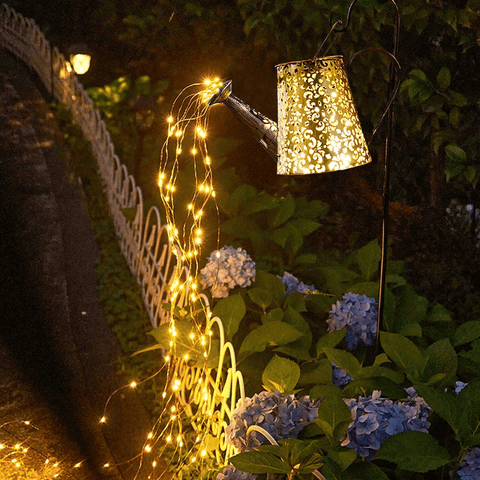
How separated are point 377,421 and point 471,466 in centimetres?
28

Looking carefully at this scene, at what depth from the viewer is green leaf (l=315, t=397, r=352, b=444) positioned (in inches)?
77.5

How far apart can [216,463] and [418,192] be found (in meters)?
2.87

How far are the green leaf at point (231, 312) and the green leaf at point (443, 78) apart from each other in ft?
5.92

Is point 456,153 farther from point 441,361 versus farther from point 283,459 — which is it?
point 283,459

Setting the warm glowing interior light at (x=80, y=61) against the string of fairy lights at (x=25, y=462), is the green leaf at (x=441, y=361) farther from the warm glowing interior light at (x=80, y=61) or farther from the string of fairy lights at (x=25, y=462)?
the warm glowing interior light at (x=80, y=61)

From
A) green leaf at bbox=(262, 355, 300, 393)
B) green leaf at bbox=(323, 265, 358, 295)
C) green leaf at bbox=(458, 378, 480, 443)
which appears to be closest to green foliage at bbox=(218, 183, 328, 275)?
green leaf at bbox=(323, 265, 358, 295)

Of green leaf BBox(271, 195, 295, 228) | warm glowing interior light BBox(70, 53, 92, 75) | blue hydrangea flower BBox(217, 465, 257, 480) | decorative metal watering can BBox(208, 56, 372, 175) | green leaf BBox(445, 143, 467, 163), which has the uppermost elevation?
warm glowing interior light BBox(70, 53, 92, 75)

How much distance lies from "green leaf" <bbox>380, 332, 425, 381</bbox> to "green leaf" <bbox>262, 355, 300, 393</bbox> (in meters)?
0.34

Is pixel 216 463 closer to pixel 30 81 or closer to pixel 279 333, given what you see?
pixel 279 333

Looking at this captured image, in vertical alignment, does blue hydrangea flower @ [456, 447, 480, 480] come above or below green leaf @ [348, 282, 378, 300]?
below

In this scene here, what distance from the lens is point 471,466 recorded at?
71.4 inches

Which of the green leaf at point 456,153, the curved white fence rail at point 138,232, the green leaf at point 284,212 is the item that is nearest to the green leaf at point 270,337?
the curved white fence rail at point 138,232

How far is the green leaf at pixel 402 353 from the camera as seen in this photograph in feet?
7.71

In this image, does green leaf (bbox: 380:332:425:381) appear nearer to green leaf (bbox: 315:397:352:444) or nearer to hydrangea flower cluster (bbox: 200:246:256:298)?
green leaf (bbox: 315:397:352:444)
